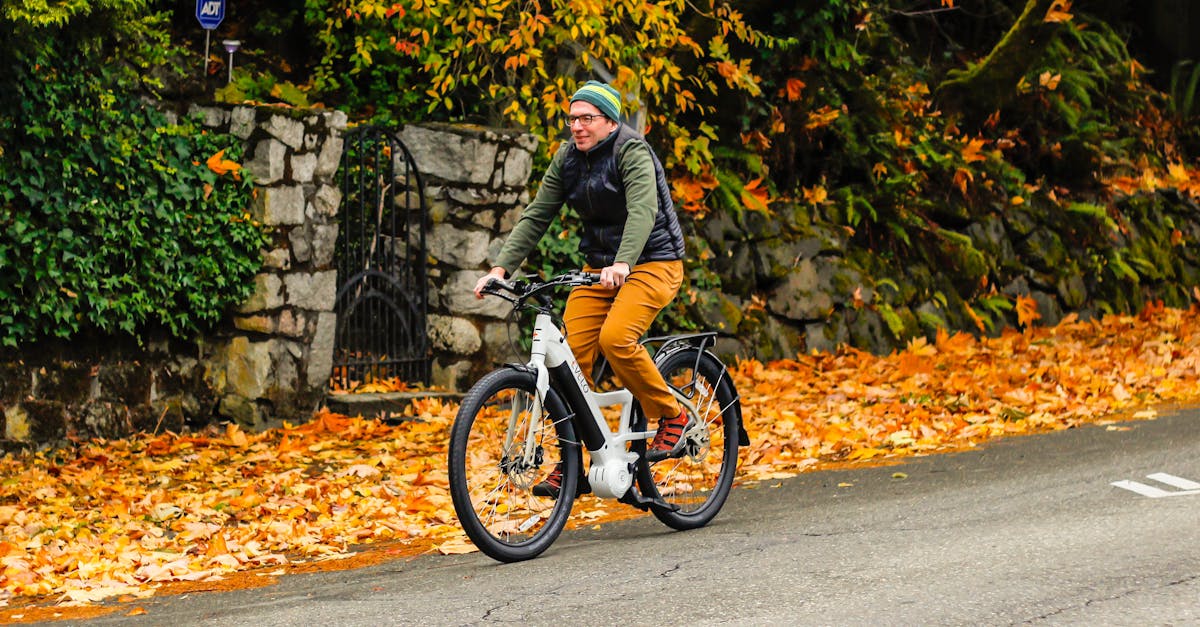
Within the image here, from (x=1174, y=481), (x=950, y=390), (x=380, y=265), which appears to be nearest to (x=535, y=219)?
(x=1174, y=481)

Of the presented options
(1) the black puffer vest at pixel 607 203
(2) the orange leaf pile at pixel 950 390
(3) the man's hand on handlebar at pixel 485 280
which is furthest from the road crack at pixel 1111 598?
(2) the orange leaf pile at pixel 950 390

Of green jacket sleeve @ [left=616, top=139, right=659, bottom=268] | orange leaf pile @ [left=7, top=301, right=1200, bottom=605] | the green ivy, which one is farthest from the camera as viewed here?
the green ivy

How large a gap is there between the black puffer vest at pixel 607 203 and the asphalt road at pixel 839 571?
1333mm

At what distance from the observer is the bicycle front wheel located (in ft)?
19.3

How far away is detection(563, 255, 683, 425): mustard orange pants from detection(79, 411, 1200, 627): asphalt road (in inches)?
27.1

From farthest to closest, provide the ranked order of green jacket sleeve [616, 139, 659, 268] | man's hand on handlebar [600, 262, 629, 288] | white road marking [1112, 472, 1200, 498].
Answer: white road marking [1112, 472, 1200, 498]
green jacket sleeve [616, 139, 659, 268]
man's hand on handlebar [600, 262, 629, 288]

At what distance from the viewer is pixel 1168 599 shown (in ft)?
15.9

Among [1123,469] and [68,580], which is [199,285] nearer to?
[68,580]

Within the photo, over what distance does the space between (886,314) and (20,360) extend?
26.1ft

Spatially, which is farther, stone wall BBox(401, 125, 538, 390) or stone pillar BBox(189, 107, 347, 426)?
stone wall BBox(401, 125, 538, 390)

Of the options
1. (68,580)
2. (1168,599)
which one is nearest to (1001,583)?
(1168,599)

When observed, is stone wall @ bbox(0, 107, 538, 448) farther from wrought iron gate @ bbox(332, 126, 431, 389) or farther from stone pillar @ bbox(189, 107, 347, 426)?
wrought iron gate @ bbox(332, 126, 431, 389)

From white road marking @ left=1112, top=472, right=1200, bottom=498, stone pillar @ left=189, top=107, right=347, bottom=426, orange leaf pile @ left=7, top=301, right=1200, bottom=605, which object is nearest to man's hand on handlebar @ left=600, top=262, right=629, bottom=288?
orange leaf pile @ left=7, top=301, right=1200, bottom=605

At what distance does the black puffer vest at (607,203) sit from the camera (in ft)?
20.8
